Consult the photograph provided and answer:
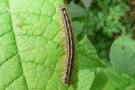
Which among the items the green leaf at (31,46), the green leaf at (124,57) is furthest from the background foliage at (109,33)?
the green leaf at (31,46)

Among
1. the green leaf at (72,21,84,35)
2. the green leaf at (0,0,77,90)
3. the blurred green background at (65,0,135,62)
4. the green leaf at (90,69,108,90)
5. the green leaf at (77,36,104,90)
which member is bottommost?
the blurred green background at (65,0,135,62)

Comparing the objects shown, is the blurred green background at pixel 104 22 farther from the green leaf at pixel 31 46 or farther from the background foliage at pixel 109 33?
the green leaf at pixel 31 46

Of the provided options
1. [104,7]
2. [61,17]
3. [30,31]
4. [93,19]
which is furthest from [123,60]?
[104,7]

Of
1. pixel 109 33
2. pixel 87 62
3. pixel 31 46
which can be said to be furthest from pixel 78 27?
pixel 31 46

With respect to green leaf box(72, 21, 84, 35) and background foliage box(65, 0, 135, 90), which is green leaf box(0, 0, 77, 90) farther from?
green leaf box(72, 21, 84, 35)

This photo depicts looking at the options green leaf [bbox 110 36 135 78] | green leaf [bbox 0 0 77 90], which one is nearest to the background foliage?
green leaf [bbox 110 36 135 78]

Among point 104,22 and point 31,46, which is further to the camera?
point 104,22

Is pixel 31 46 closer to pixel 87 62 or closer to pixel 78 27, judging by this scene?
pixel 87 62
